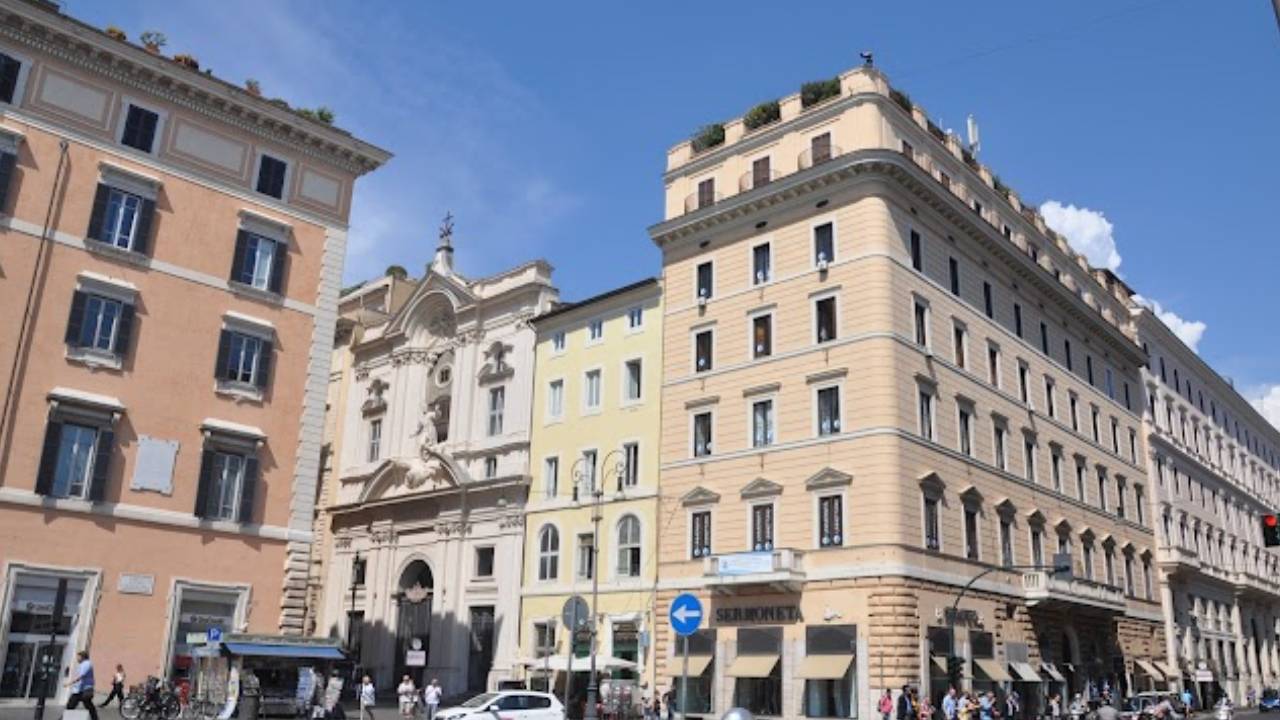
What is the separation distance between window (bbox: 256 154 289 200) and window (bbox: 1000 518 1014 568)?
28.5 m

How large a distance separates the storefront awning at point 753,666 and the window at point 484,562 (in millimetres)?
14950

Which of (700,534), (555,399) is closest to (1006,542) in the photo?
(700,534)

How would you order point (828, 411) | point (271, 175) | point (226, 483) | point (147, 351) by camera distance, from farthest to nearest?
point (828, 411)
point (271, 175)
point (226, 483)
point (147, 351)

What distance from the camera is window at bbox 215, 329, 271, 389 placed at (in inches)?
1221

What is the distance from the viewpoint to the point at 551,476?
45875mm

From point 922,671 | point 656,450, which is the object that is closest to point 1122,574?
point 922,671

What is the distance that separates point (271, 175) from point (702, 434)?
18.0 m

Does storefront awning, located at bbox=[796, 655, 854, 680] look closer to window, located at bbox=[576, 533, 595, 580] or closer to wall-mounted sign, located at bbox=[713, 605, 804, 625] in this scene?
wall-mounted sign, located at bbox=[713, 605, 804, 625]

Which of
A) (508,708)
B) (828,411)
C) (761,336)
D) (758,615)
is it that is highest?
(761,336)

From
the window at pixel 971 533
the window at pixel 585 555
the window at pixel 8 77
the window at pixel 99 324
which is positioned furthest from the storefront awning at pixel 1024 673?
the window at pixel 8 77

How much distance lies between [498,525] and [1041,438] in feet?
78.3

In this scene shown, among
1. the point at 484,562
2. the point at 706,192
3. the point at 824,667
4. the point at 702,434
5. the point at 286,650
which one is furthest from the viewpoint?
the point at 484,562

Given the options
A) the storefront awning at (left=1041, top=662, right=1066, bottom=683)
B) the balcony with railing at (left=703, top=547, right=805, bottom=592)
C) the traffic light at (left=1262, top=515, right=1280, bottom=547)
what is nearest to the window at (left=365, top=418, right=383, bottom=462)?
the balcony with railing at (left=703, top=547, right=805, bottom=592)

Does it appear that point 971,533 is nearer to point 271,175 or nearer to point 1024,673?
point 1024,673
